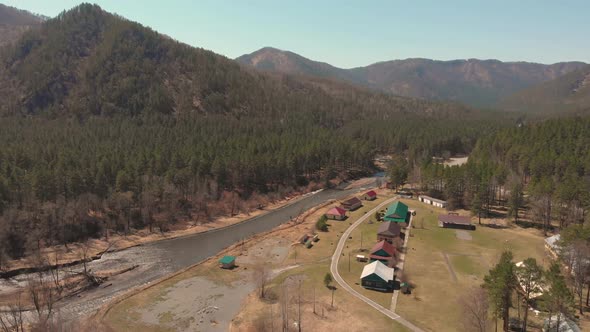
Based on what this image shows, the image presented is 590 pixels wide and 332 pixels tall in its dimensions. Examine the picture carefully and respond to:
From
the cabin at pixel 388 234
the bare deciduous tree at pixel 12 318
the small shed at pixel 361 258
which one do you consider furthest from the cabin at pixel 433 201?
the bare deciduous tree at pixel 12 318

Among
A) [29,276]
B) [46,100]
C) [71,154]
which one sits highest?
[46,100]

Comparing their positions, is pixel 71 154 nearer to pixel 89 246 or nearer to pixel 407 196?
pixel 89 246

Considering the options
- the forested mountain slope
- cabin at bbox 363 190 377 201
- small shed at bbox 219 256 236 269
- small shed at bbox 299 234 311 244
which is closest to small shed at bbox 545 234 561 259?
small shed at bbox 299 234 311 244

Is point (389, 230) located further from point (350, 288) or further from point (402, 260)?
point (350, 288)

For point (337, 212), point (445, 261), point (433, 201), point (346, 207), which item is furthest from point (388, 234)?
point (433, 201)

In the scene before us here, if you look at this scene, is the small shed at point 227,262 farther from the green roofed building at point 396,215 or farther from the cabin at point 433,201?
the cabin at point 433,201

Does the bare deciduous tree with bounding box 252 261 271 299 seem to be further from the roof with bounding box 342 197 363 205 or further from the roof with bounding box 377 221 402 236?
the roof with bounding box 342 197 363 205

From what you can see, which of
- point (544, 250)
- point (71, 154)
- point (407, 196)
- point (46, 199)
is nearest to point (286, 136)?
point (407, 196)
